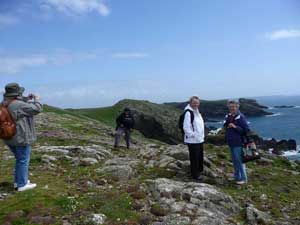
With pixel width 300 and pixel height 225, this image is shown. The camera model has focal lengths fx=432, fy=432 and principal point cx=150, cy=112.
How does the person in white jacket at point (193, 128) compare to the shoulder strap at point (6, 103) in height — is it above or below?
below

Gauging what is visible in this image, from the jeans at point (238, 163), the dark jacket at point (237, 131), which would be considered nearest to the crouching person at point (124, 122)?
the jeans at point (238, 163)

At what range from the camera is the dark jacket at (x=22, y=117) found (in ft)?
42.8

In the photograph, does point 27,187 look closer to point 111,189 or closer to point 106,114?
point 111,189

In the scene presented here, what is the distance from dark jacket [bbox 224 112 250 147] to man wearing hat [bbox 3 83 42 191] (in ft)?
23.8

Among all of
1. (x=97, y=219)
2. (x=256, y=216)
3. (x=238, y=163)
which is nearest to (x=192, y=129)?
(x=238, y=163)

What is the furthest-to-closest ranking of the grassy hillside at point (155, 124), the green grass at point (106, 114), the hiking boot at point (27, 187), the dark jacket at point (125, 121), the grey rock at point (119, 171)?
1. the green grass at point (106, 114)
2. the grassy hillside at point (155, 124)
3. the dark jacket at point (125, 121)
4. the grey rock at point (119, 171)
5. the hiking boot at point (27, 187)

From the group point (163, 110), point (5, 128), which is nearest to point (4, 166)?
point (5, 128)

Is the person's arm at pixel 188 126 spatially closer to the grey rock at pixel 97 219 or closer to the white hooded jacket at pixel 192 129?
the white hooded jacket at pixel 192 129

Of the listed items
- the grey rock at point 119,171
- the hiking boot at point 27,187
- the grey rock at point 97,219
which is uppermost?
the hiking boot at point 27,187

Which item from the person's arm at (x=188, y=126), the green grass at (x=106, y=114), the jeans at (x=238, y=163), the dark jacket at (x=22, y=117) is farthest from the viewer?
the green grass at (x=106, y=114)

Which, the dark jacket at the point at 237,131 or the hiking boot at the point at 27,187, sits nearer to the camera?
the hiking boot at the point at 27,187

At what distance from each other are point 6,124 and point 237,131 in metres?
8.38

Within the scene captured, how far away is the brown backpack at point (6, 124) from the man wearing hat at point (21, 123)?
0.11 meters

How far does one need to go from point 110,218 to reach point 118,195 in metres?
1.64
